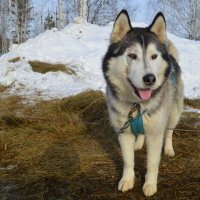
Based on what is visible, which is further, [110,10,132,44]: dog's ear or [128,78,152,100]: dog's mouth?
[110,10,132,44]: dog's ear

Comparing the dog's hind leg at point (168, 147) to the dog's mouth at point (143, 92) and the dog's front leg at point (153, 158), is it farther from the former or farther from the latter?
the dog's mouth at point (143, 92)

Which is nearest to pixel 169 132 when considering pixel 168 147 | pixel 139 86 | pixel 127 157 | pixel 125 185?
pixel 168 147

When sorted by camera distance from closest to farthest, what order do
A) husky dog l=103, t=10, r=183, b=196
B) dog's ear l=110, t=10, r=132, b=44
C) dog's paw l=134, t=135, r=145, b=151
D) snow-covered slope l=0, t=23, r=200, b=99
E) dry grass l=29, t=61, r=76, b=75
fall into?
husky dog l=103, t=10, r=183, b=196
dog's ear l=110, t=10, r=132, b=44
dog's paw l=134, t=135, r=145, b=151
snow-covered slope l=0, t=23, r=200, b=99
dry grass l=29, t=61, r=76, b=75

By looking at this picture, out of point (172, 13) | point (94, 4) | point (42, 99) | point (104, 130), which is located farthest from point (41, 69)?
point (172, 13)

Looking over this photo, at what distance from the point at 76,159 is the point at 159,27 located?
5.48ft

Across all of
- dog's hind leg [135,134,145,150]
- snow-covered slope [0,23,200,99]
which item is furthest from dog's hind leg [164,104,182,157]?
snow-covered slope [0,23,200,99]

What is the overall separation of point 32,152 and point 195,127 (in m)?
2.22

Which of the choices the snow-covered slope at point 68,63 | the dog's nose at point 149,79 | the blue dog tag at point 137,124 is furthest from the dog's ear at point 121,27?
the snow-covered slope at point 68,63

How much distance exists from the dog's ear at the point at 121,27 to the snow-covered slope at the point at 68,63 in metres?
4.22

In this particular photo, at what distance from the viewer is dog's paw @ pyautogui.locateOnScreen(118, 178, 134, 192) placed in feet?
9.50

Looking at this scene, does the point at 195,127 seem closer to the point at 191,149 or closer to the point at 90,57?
the point at 191,149

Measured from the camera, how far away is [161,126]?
2.84 m

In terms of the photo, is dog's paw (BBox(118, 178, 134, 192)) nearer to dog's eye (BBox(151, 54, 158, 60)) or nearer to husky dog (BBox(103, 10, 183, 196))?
husky dog (BBox(103, 10, 183, 196))

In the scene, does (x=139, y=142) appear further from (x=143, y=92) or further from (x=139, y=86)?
(x=139, y=86)
